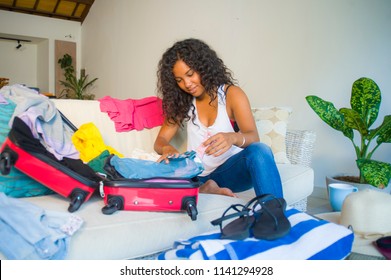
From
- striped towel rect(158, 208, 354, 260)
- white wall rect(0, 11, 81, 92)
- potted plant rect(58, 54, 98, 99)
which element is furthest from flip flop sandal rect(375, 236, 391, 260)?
white wall rect(0, 11, 81, 92)

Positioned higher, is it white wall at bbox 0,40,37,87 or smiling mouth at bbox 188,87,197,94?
white wall at bbox 0,40,37,87

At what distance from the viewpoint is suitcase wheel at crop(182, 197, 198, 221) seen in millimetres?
1228

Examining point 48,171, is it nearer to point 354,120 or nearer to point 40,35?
point 354,120

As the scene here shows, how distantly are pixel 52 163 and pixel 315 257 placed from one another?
86 cm

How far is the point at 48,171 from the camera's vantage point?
3.99 feet

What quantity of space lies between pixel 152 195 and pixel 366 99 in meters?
1.66

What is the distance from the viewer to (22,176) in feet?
4.42

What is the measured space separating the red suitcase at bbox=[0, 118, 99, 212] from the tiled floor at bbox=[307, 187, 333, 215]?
173cm

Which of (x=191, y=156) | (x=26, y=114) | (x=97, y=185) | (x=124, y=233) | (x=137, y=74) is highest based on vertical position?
(x=137, y=74)

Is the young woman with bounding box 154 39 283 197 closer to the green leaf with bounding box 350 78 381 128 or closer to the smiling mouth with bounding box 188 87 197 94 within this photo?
the smiling mouth with bounding box 188 87 197 94

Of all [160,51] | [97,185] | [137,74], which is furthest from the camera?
[137,74]
